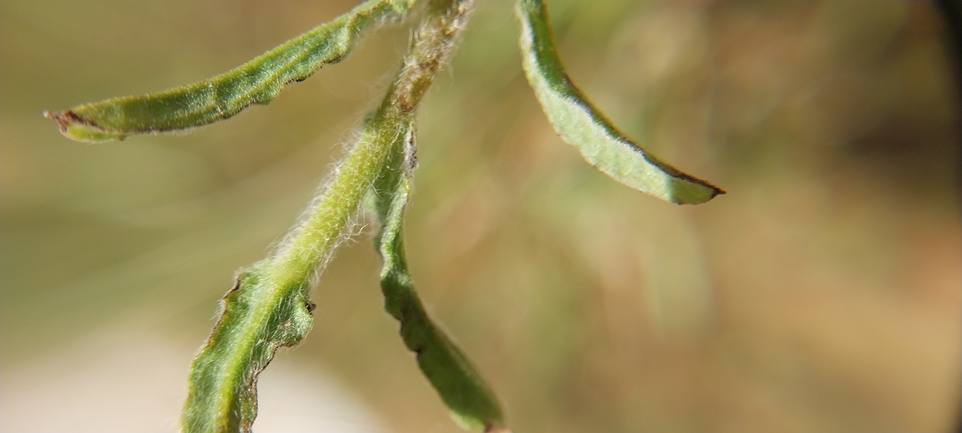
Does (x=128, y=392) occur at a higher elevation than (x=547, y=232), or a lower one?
higher

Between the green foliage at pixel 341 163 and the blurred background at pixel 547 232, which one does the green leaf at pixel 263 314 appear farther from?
the blurred background at pixel 547 232

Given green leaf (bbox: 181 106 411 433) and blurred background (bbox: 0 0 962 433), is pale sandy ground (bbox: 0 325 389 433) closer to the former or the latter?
blurred background (bbox: 0 0 962 433)

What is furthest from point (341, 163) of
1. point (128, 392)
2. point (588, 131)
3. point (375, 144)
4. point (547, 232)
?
point (128, 392)

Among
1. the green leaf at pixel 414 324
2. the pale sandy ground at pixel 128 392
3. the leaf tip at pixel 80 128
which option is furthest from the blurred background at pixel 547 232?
the leaf tip at pixel 80 128

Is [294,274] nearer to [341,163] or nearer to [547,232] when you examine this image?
[341,163]

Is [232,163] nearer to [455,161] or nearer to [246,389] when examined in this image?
[455,161]

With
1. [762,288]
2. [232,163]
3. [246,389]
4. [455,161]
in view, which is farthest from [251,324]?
[762,288]
